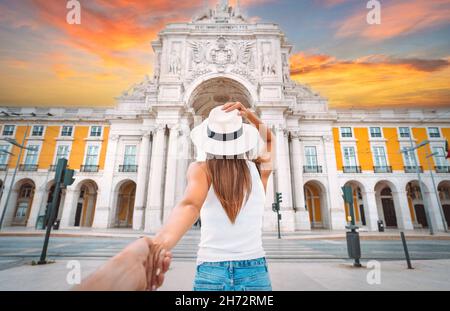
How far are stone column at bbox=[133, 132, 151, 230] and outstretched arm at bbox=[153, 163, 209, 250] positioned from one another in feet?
63.1

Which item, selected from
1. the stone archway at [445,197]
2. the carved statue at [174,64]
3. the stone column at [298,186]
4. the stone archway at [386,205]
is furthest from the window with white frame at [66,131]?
the stone archway at [445,197]

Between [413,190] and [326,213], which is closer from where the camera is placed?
[326,213]

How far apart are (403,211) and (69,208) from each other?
1359 inches

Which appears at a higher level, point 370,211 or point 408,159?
point 408,159

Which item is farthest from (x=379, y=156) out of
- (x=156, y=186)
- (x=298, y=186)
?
(x=156, y=186)

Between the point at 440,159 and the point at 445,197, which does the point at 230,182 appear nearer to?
the point at 440,159

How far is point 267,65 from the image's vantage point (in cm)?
2039

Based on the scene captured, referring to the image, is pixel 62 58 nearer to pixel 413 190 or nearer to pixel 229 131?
pixel 229 131

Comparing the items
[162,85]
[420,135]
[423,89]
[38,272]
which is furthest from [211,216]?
[420,135]

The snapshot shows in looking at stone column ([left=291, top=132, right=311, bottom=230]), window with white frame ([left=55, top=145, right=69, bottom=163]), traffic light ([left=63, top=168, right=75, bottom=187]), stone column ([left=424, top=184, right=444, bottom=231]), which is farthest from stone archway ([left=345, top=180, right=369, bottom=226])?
window with white frame ([left=55, top=145, right=69, bottom=163])

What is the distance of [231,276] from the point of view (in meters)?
1.16

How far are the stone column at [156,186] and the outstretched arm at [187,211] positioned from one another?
55.6ft
